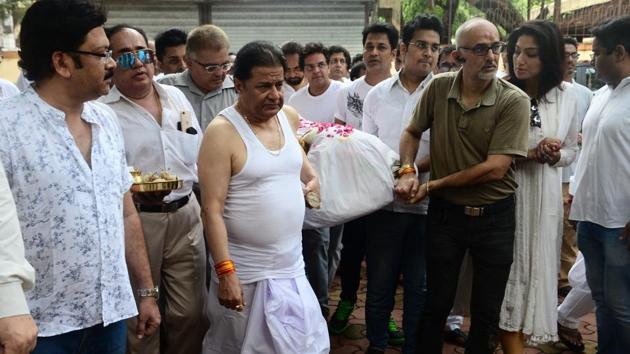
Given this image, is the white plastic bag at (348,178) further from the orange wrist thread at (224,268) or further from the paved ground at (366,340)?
the paved ground at (366,340)

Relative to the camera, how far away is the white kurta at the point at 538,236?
3.27 meters

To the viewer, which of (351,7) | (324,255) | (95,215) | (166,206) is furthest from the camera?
(351,7)

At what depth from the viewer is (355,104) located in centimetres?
445

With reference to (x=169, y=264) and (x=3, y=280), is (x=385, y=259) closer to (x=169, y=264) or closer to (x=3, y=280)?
(x=169, y=264)

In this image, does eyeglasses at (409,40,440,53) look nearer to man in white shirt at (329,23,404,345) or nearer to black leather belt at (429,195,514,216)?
man in white shirt at (329,23,404,345)

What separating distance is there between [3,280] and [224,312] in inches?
51.3

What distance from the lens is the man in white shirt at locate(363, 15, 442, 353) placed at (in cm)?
347

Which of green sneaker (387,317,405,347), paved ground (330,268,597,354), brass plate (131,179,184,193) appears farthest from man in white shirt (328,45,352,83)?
brass plate (131,179,184,193)

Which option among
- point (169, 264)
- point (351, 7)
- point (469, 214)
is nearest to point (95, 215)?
point (169, 264)

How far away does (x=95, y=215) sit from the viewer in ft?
6.22

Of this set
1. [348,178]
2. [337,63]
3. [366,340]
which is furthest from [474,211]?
[337,63]

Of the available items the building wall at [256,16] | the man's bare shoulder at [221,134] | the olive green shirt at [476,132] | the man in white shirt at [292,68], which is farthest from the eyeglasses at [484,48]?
the building wall at [256,16]

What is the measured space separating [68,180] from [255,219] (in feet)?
2.92

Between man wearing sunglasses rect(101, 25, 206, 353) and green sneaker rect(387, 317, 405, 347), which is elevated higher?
man wearing sunglasses rect(101, 25, 206, 353)
